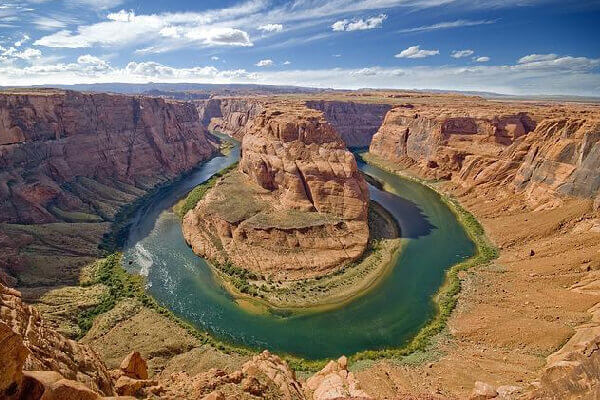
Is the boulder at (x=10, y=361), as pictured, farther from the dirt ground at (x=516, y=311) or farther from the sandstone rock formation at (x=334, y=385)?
the dirt ground at (x=516, y=311)

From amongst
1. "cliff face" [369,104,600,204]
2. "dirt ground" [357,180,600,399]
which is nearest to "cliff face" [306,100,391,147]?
"cliff face" [369,104,600,204]

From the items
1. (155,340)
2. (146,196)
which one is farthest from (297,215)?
(146,196)

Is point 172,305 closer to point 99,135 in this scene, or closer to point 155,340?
point 155,340

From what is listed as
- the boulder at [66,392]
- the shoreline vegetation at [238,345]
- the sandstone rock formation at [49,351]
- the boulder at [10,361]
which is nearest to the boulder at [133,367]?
the sandstone rock formation at [49,351]

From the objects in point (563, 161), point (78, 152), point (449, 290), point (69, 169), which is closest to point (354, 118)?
point (563, 161)

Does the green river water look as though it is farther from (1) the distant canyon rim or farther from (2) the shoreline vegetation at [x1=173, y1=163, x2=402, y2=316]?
(1) the distant canyon rim

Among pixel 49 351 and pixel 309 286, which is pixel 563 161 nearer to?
pixel 309 286
